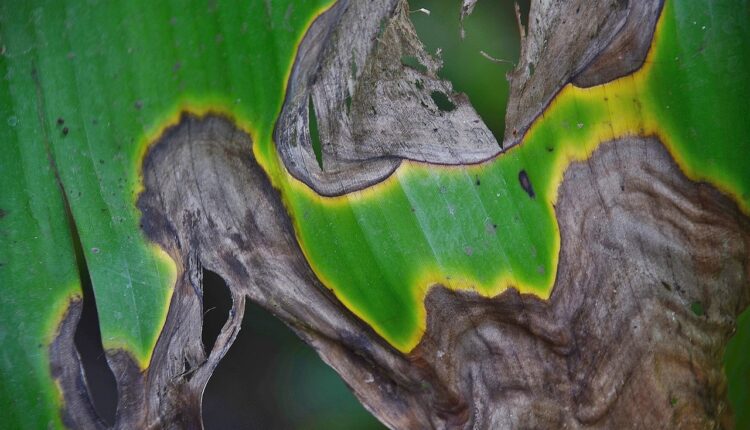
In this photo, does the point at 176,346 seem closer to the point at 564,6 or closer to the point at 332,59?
the point at 332,59

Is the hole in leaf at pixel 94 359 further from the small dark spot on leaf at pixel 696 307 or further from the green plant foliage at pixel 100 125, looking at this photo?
the small dark spot on leaf at pixel 696 307

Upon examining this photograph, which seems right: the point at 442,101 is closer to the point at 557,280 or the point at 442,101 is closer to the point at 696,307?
the point at 557,280

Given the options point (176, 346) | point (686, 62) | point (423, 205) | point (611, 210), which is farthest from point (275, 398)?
point (686, 62)

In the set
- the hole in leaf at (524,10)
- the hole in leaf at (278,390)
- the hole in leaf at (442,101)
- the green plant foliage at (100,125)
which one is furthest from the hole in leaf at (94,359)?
the hole in leaf at (524,10)

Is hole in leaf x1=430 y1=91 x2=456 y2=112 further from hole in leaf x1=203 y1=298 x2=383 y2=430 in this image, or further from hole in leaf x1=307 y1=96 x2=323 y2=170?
hole in leaf x1=203 y1=298 x2=383 y2=430

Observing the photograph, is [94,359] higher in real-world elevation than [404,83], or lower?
lower

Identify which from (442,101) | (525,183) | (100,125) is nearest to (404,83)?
(442,101)

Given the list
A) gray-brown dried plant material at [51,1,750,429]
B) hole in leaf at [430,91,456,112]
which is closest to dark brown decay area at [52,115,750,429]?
gray-brown dried plant material at [51,1,750,429]
